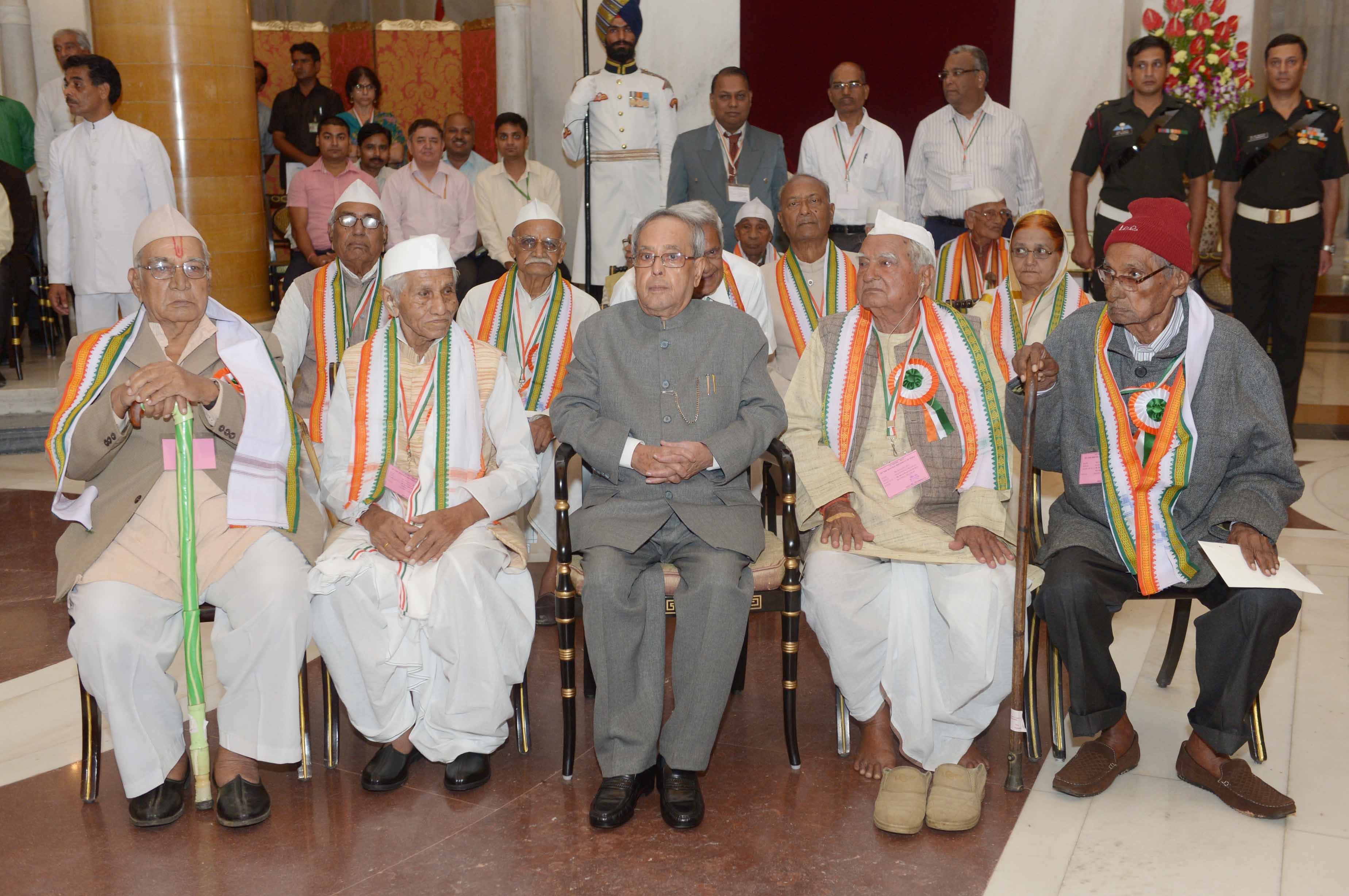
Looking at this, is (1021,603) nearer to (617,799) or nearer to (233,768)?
(617,799)

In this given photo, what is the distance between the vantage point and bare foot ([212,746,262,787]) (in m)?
3.33

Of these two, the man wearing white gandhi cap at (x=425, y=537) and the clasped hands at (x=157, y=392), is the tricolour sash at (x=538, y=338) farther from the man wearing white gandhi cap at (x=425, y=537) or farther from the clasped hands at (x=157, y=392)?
the clasped hands at (x=157, y=392)

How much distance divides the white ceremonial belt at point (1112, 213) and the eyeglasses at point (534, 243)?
11.4ft

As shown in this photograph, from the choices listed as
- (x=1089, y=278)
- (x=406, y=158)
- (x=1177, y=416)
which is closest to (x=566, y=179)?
(x=406, y=158)

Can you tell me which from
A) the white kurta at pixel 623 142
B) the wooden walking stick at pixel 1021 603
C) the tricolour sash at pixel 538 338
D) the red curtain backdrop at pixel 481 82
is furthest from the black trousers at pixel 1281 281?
the red curtain backdrop at pixel 481 82

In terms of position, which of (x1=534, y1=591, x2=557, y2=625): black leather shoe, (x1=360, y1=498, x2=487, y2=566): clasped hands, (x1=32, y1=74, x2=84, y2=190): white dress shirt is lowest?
(x1=534, y1=591, x2=557, y2=625): black leather shoe

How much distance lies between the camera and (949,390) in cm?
367

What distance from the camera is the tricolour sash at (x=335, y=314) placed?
15.9ft

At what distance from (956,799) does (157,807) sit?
207 centimetres

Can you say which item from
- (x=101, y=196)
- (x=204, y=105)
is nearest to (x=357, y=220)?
(x=101, y=196)

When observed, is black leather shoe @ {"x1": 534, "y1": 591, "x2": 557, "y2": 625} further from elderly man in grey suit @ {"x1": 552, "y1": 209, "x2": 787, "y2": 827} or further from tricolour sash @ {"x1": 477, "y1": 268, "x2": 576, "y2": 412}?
elderly man in grey suit @ {"x1": 552, "y1": 209, "x2": 787, "y2": 827}

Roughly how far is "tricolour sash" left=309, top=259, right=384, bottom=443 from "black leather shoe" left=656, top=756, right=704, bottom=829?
2234 millimetres

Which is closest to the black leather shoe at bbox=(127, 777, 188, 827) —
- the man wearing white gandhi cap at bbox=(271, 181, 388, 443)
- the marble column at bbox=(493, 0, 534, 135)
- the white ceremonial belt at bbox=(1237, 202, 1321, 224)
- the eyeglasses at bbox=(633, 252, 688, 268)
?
the man wearing white gandhi cap at bbox=(271, 181, 388, 443)

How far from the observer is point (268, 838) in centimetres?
318
